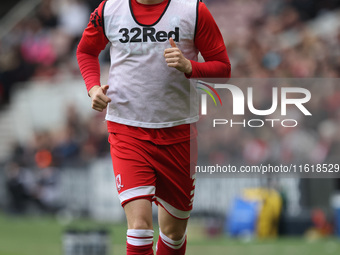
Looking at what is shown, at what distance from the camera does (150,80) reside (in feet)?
19.2

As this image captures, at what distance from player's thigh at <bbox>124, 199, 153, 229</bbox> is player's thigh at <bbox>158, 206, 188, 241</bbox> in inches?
23.3

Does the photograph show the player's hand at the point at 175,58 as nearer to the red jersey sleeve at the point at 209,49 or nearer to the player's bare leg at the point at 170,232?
the red jersey sleeve at the point at 209,49

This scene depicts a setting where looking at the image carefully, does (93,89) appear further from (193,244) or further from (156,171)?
(193,244)

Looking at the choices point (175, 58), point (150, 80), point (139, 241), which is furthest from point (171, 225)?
point (175, 58)

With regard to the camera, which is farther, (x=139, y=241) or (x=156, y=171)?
(x=156, y=171)

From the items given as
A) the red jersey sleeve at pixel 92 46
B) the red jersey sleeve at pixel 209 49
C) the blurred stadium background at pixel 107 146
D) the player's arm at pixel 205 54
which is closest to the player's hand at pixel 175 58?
the player's arm at pixel 205 54

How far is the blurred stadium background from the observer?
11.8m

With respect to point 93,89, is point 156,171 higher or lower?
lower

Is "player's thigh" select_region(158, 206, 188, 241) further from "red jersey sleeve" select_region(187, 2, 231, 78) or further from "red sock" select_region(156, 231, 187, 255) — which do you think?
"red jersey sleeve" select_region(187, 2, 231, 78)

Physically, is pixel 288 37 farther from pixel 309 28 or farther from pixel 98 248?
pixel 98 248

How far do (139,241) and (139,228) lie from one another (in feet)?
0.32

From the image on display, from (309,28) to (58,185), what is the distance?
577 centimetres

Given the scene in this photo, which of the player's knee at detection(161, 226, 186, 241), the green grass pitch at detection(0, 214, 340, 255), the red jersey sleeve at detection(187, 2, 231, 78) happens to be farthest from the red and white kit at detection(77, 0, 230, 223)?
the green grass pitch at detection(0, 214, 340, 255)

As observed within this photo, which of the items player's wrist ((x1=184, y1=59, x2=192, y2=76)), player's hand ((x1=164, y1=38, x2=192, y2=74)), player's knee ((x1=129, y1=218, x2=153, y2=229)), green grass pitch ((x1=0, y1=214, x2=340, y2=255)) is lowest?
green grass pitch ((x1=0, y1=214, x2=340, y2=255))
